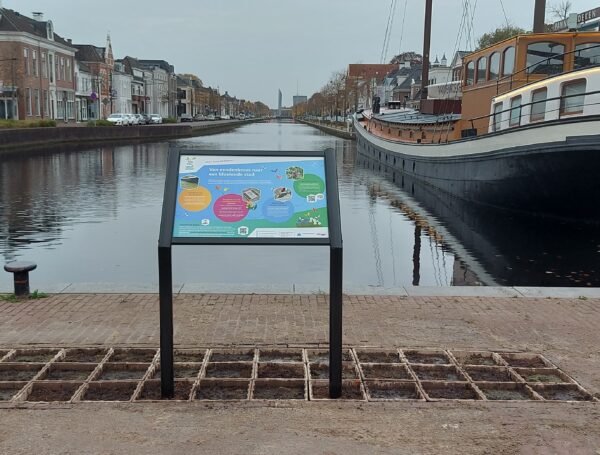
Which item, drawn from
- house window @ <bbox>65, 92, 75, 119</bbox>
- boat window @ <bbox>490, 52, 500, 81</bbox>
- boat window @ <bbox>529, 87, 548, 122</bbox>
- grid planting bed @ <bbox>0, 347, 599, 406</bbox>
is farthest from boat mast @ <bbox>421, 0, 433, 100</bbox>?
house window @ <bbox>65, 92, 75, 119</bbox>

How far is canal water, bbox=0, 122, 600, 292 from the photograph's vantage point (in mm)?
10281

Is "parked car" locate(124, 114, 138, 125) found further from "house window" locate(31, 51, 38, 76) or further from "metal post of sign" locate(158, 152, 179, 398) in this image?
"metal post of sign" locate(158, 152, 179, 398)

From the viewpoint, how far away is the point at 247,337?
19.2 ft

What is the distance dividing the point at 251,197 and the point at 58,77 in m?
70.7

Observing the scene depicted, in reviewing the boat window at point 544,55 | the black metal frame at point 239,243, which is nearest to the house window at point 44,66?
the boat window at point 544,55

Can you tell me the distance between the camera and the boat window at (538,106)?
15.7 meters

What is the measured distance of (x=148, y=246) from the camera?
12422 mm

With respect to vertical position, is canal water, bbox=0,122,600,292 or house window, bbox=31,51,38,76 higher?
house window, bbox=31,51,38,76

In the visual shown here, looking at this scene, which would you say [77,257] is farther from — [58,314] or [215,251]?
[58,314]

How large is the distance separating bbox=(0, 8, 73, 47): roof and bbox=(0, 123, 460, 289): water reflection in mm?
41879

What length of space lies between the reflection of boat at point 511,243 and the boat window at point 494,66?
418 centimetres

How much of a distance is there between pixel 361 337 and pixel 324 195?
1.82 metres

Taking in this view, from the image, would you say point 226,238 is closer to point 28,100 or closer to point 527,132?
point 527,132

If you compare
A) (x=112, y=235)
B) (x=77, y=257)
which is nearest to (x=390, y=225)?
(x=112, y=235)
